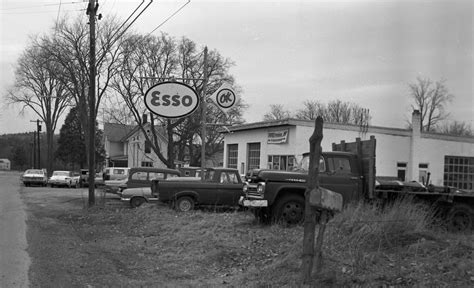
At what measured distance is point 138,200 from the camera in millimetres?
19188

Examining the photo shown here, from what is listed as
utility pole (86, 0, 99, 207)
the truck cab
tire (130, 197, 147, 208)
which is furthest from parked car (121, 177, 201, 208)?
the truck cab

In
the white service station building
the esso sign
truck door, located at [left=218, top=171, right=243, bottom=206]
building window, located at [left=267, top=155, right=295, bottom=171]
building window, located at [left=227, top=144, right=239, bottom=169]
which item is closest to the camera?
the esso sign

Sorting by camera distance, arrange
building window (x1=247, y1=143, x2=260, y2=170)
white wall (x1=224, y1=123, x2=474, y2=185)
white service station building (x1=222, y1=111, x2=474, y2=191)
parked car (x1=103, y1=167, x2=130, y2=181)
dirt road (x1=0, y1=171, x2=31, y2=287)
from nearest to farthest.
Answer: dirt road (x1=0, y1=171, x2=31, y2=287) → white service station building (x1=222, y1=111, x2=474, y2=191) → white wall (x1=224, y1=123, x2=474, y2=185) → building window (x1=247, y1=143, x2=260, y2=170) → parked car (x1=103, y1=167, x2=130, y2=181)

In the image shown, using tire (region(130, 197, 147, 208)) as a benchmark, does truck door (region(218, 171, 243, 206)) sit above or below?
above

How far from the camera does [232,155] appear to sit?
38781 millimetres

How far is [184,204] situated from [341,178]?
637 centimetres

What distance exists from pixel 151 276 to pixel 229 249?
1700 mm

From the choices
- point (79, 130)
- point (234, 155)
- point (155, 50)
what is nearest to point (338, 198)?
point (234, 155)

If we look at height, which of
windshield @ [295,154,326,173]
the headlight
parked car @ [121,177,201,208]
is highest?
windshield @ [295,154,326,173]

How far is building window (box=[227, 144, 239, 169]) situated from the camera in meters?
38.1

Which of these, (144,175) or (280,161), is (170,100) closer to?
(144,175)

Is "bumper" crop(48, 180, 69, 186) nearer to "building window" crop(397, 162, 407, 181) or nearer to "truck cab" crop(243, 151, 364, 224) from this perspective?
"building window" crop(397, 162, 407, 181)

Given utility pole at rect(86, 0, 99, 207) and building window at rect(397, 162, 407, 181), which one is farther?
building window at rect(397, 162, 407, 181)

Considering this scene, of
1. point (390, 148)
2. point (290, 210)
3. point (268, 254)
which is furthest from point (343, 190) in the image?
point (390, 148)
